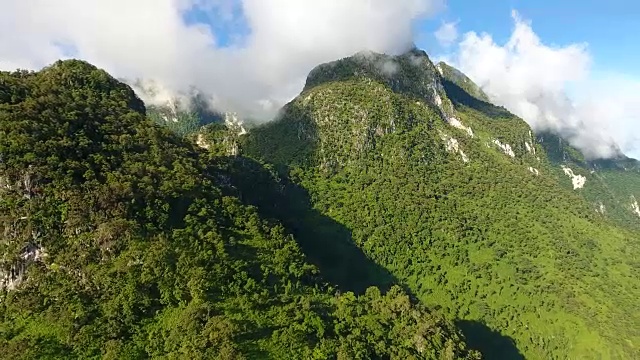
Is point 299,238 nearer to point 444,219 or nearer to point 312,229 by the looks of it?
point 312,229

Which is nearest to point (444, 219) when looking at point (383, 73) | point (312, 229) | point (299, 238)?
point (312, 229)

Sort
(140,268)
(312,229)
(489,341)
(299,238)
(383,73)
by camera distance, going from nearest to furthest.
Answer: (140,268), (489,341), (299,238), (312,229), (383,73)

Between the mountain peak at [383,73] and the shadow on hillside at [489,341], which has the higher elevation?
the mountain peak at [383,73]

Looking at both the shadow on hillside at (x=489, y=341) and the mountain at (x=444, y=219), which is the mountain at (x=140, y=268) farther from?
the shadow on hillside at (x=489, y=341)

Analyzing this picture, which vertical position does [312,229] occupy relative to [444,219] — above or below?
below

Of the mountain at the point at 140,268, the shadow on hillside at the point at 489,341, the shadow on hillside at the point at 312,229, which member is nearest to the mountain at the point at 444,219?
the shadow on hillside at the point at 489,341

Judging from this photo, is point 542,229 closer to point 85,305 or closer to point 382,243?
point 382,243

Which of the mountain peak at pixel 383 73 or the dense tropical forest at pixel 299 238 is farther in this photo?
the mountain peak at pixel 383 73
